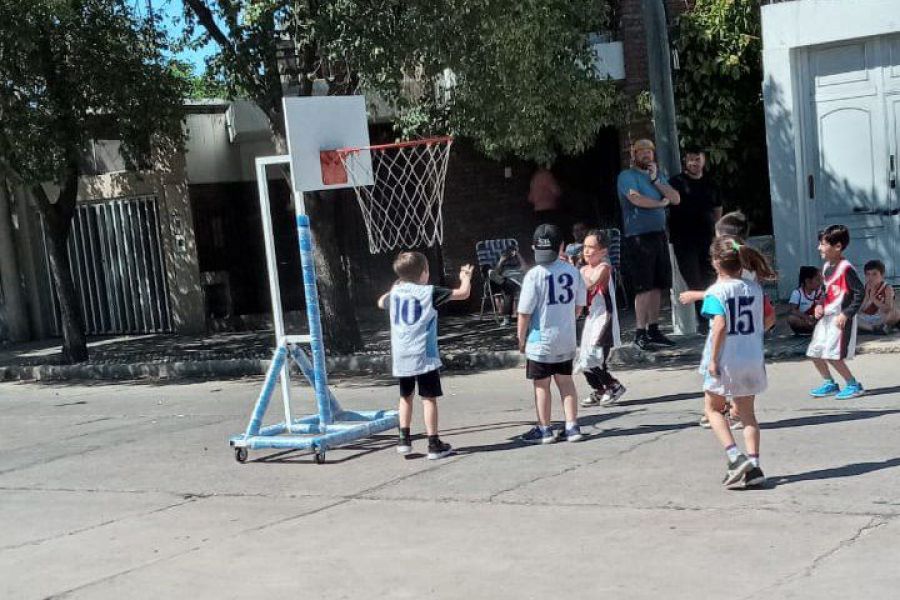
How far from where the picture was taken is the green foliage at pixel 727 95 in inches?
645

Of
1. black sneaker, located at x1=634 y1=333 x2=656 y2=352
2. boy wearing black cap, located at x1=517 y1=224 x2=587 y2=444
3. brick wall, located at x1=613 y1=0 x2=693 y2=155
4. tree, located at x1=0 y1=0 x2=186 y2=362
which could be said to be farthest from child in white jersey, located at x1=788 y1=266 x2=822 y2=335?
tree, located at x1=0 y1=0 x2=186 y2=362

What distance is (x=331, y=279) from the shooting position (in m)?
14.8

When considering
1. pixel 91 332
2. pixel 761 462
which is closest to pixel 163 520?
pixel 761 462

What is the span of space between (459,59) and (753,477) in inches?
295

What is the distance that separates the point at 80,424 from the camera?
12547 mm

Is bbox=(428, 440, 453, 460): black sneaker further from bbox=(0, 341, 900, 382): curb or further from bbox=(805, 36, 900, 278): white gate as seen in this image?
bbox=(805, 36, 900, 278): white gate

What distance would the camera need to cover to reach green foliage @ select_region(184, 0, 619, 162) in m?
12.9

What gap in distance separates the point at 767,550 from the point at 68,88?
12341 mm

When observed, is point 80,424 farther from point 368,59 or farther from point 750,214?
point 750,214

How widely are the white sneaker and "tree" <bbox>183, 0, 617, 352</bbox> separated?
14.7ft

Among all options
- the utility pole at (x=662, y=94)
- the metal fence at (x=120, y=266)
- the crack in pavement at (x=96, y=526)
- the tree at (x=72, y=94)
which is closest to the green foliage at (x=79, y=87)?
the tree at (x=72, y=94)

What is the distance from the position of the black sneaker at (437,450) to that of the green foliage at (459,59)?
17.2ft

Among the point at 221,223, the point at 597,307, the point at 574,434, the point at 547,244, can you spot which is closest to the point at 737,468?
the point at 574,434

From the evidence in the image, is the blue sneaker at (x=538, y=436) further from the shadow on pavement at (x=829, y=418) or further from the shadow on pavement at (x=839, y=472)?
the shadow on pavement at (x=839, y=472)
